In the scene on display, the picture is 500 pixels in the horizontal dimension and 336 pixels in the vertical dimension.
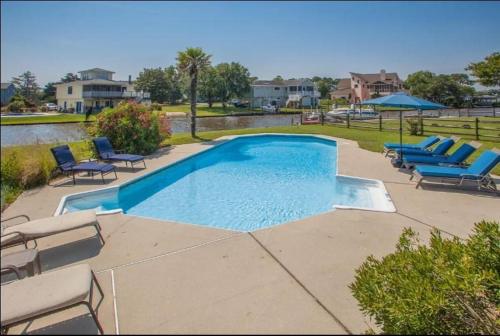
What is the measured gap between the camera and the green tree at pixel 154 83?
60.4 metres

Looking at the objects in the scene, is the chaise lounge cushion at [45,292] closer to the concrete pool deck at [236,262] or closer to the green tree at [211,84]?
the concrete pool deck at [236,262]

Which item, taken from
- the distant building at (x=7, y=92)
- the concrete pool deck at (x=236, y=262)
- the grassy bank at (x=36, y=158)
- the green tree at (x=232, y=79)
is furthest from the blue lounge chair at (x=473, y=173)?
the green tree at (x=232, y=79)

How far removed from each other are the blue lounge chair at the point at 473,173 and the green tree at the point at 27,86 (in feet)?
27.0

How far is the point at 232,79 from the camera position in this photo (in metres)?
59.6

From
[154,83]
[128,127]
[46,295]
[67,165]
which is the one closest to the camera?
[46,295]

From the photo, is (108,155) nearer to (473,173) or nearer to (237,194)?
(237,194)

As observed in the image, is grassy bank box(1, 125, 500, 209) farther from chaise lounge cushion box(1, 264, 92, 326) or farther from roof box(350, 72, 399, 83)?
roof box(350, 72, 399, 83)

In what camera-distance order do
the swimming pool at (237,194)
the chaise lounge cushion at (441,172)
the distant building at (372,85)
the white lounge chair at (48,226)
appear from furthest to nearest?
the distant building at (372,85) → the chaise lounge cushion at (441,172) → the swimming pool at (237,194) → the white lounge chair at (48,226)

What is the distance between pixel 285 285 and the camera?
3.55 meters

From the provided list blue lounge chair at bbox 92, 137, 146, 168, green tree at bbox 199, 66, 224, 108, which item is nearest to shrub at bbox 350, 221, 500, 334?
blue lounge chair at bbox 92, 137, 146, 168

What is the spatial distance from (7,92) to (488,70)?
924 inches

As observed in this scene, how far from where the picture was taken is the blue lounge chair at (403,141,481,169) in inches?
358

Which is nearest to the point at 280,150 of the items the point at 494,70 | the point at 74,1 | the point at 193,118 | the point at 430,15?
the point at 193,118

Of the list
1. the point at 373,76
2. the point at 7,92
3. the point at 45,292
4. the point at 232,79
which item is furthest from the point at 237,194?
the point at 373,76
